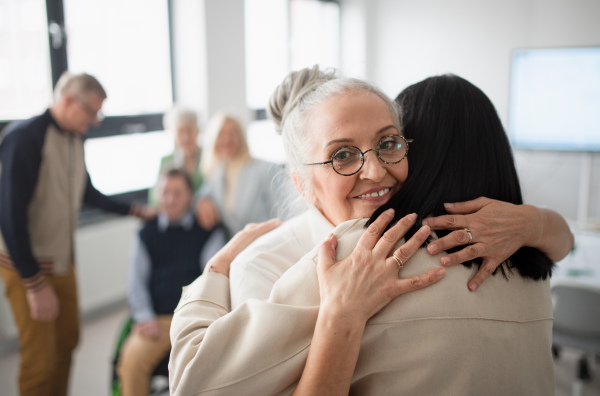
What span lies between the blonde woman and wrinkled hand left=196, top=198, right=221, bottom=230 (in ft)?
0.14

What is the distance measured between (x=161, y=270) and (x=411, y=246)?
200 cm

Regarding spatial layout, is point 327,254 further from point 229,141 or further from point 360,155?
point 229,141

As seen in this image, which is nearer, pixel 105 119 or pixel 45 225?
pixel 45 225

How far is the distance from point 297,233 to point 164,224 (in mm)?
1689

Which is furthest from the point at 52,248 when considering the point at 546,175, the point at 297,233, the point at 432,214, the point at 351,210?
the point at 546,175

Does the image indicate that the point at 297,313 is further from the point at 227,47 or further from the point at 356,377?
the point at 227,47

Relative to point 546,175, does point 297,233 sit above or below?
above

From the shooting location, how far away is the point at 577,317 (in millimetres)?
2334

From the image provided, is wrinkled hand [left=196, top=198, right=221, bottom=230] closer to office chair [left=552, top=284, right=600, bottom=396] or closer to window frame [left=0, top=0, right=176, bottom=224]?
window frame [left=0, top=0, right=176, bottom=224]

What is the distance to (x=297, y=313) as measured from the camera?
89 centimetres

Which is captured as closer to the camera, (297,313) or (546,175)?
(297,313)

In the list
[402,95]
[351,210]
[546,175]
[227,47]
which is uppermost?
[227,47]

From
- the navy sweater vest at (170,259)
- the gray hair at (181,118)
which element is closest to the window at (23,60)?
the gray hair at (181,118)

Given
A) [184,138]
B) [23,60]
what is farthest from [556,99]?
[23,60]
